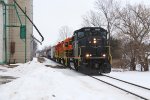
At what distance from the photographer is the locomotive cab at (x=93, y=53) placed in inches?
897

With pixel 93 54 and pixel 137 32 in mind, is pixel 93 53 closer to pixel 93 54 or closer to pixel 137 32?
pixel 93 54

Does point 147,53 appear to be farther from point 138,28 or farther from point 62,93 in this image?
point 62,93

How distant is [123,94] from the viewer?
42.3ft

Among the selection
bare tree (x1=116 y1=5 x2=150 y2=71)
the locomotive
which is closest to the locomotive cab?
the locomotive

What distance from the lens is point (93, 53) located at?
23.0m

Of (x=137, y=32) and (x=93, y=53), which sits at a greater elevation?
(x=137, y=32)

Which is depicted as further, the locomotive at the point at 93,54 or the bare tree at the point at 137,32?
the bare tree at the point at 137,32

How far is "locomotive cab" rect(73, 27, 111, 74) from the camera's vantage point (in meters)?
22.8

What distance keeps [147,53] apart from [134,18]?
24.2ft

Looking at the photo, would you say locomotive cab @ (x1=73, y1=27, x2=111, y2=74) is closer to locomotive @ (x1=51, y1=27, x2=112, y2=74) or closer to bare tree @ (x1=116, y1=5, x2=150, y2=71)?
locomotive @ (x1=51, y1=27, x2=112, y2=74)

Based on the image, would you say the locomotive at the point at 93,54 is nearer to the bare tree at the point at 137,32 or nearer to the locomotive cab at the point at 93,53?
the locomotive cab at the point at 93,53

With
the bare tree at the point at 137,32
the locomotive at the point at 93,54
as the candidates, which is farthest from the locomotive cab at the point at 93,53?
the bare tree at the point at 137,32

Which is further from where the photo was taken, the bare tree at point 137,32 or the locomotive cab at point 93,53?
the bare tree at point 137,32

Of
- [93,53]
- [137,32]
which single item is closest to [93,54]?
[93,53]
